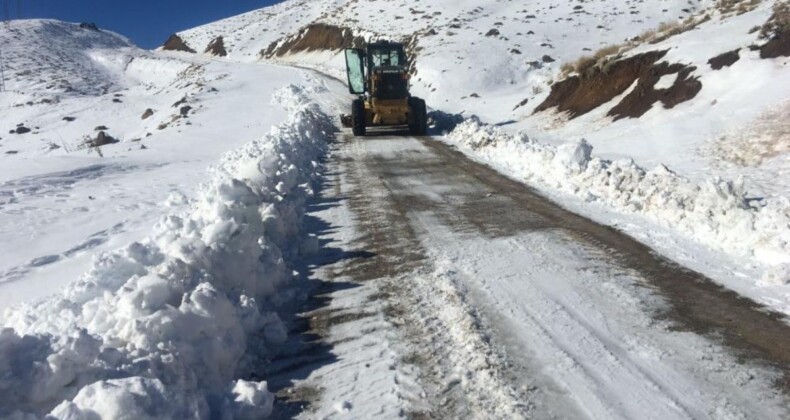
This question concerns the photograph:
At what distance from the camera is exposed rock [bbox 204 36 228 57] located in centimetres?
7969

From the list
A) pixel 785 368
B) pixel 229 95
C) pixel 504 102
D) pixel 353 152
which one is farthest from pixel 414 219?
pixel 229 95

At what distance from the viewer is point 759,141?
34.6 ft

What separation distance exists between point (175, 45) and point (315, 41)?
3872cm

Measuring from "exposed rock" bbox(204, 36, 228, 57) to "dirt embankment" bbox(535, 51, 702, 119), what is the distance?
2604 inches

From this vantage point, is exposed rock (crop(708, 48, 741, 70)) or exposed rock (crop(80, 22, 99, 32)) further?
exposed rock (crop(80, 22, 99, 32))

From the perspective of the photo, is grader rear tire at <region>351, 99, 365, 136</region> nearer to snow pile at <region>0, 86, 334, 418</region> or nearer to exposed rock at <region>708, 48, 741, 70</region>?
exposed rock at <region>708, 48, 741, 70</region>

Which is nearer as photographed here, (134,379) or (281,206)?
(134,379)

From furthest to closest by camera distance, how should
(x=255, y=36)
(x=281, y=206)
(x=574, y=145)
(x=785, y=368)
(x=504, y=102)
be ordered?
1. (x=255, y=36)
2. (x=504, y=102)
3. (x=574, y=145)
4. (x=281, y=206)
5. (x=785, y=368)

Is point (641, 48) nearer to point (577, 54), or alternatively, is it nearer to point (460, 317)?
point (577, 54)

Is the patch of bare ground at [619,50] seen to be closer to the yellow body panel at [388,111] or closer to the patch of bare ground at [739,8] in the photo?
the patch of bare ground at [739,8]

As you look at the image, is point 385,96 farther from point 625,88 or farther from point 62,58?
point 62,58

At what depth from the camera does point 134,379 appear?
312cm

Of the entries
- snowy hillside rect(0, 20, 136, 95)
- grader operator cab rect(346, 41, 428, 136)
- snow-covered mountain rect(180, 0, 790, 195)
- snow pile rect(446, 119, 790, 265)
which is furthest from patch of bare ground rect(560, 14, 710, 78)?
snowy hillside rect(0, 20, 136, 95)

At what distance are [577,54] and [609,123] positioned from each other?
1977 centimetres
